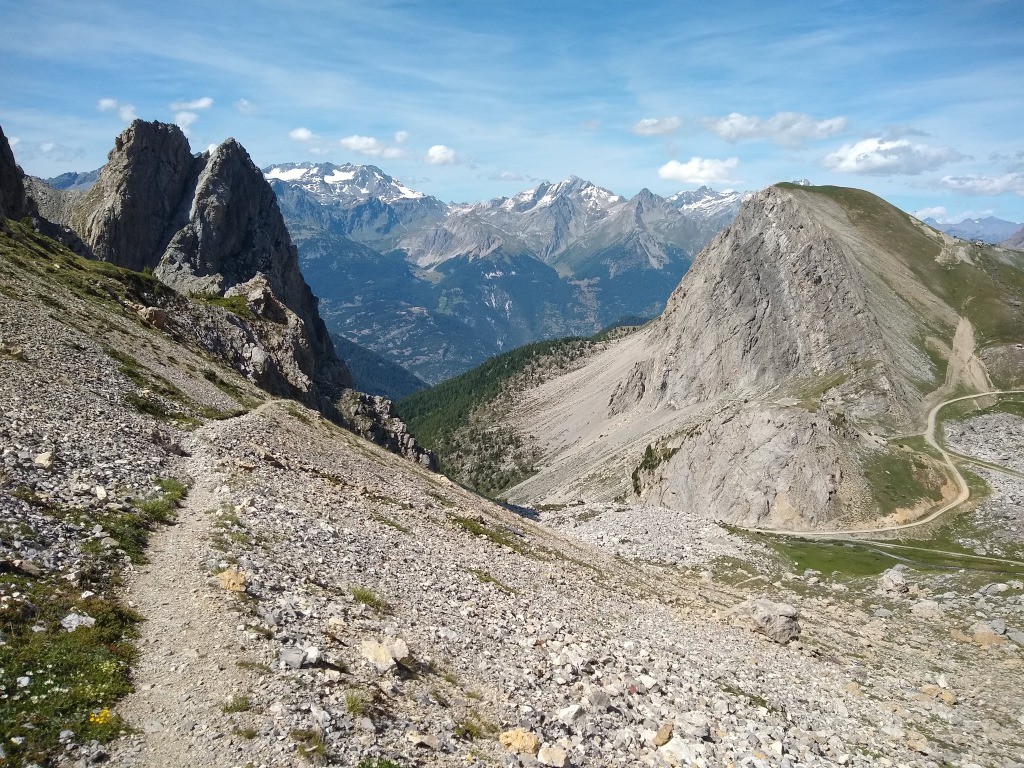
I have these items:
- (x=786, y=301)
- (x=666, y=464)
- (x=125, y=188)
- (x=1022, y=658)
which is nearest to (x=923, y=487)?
(x=666, y=464)

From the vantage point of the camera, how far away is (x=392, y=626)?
70.9 feet

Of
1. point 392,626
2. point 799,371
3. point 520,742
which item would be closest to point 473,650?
point 392,626

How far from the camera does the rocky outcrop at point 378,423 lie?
96812mm

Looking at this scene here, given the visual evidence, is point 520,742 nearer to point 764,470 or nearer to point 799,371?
point 764,470

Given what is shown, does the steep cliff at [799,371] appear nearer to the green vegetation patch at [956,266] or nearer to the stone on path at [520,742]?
the green vegetation patch at [956,266]

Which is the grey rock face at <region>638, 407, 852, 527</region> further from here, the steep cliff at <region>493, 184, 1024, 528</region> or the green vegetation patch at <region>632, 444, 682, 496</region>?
the green vegetation patch at <region>632, 444, 682, 496</region>

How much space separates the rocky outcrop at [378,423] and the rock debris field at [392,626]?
44.5m

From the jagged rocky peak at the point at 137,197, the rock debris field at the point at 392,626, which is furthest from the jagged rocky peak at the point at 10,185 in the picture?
the rock debris field at the point at 392,626

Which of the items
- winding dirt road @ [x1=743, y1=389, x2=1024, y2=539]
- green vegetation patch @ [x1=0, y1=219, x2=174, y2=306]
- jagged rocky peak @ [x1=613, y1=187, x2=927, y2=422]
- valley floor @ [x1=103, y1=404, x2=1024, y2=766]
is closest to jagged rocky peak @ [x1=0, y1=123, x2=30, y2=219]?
green vegetation patch @ [x1=0, y1=219, x2=174, y2=306]

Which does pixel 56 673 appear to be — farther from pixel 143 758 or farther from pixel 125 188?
pixel 125 188

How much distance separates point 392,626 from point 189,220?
527 ft

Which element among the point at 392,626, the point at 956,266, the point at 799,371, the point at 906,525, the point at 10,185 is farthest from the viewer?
the point at 956,266

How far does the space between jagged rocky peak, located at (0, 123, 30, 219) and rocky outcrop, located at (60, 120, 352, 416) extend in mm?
31161

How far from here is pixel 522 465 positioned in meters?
189
